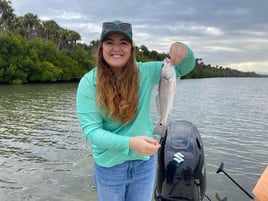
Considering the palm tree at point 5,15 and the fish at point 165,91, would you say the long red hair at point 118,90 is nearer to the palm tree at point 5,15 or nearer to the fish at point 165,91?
the fish at point 165,91

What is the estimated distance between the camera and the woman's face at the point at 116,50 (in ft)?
7.97

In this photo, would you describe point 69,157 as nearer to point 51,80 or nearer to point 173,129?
point 173,129

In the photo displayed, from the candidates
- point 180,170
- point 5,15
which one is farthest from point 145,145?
point 5,15

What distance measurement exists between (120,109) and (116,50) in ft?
1.39

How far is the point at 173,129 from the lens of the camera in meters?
4.68

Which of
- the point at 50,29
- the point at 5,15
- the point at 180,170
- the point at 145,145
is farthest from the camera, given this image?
the point at 50,29

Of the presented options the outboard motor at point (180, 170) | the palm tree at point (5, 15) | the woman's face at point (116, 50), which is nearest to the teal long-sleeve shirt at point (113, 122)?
the woman's face at point (116, 50)

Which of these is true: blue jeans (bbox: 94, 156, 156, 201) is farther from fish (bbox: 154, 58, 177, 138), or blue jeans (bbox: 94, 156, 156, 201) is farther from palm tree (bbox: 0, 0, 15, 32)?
palm tree (bbox: 0, 0, 15, 32)

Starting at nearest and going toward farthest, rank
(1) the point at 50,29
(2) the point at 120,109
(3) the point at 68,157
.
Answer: (2) the point at 120,109
(3) the point at 68,157
(1) the point at 50,29

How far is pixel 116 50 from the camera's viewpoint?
8.00ft

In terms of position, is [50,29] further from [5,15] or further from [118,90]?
[118,90]

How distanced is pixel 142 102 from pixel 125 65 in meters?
0.30

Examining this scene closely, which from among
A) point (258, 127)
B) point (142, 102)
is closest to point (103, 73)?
point (142, 102)

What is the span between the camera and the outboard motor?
3947 millimetres
